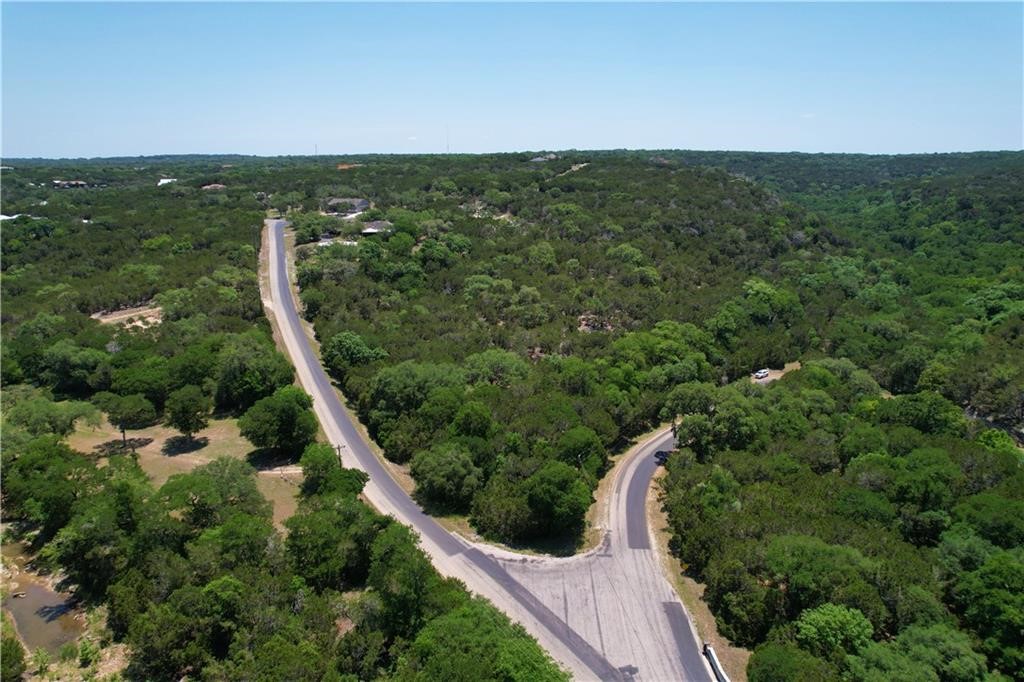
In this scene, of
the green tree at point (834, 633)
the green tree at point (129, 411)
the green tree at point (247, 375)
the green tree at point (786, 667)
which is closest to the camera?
the green tree at point (786, 667)

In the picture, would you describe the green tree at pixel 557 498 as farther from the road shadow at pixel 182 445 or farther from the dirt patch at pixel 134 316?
the dirt patch at pixel 134 316

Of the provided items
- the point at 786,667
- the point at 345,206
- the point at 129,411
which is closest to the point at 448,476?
the point at 786,667

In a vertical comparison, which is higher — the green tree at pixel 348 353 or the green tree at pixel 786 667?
the green tree at pixel 348 353

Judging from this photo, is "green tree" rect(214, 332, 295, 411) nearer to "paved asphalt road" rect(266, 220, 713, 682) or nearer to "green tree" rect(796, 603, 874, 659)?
"paved asphalt road" rect(266, 220, 713, 682)

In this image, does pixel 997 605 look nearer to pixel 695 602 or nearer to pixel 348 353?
pixel 695 602

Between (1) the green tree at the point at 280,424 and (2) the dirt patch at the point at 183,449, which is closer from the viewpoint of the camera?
(2) the dirt patch at the point at 183,449

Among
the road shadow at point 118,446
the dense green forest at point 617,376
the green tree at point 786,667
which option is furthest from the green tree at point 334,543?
the road shadow at point 118,446

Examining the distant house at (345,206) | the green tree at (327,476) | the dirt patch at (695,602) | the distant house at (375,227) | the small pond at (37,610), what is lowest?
the small pond at (37,610)

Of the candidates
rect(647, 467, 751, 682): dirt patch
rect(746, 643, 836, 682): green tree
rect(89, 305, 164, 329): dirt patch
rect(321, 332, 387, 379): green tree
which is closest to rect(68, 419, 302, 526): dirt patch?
rect(321, 332, 387, 379): green tree
